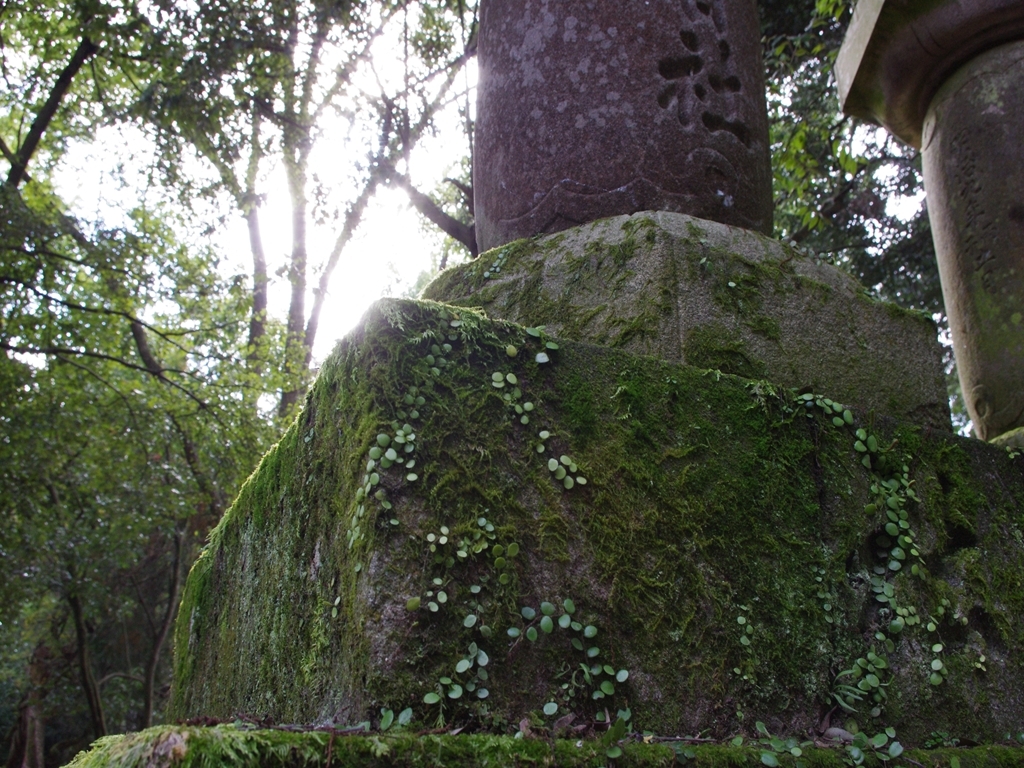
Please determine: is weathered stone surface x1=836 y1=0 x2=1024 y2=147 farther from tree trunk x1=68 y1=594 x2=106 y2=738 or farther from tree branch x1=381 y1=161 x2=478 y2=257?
tree trunk x1=68 y1=594 x2=106 y2=738

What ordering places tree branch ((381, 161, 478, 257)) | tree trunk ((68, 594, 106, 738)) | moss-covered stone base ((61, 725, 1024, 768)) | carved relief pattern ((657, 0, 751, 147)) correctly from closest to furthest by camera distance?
Answer: moss-covered stone base ((61, 725, 1024, 768)) < carved relief pattern ((657, 0, 751, 147)) < tree branch ((381, 161, 478, 257)) < tree trunk ((68, 594, 106, 738))

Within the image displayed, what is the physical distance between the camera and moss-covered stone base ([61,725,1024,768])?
47.8 inches

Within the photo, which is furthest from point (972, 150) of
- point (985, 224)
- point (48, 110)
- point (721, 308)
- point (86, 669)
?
point (86, 669)

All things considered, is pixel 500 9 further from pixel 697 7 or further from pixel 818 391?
pixel 818 391

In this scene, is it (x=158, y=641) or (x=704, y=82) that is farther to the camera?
(x=158, y=641)

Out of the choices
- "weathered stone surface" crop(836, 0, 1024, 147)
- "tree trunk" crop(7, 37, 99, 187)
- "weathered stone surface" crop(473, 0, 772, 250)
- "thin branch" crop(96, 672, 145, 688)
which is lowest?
"thin branch" crop(96, 672, 145, 688)

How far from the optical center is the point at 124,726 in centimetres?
1355

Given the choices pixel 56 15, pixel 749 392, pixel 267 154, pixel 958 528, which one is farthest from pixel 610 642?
pixel 56 15

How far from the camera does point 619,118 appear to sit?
3.02 m

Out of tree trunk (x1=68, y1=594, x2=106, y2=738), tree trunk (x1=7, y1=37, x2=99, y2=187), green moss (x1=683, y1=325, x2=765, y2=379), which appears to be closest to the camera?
green moss (x1=683, y1=325, x2=765, y2=379)

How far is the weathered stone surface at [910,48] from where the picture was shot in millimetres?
3420

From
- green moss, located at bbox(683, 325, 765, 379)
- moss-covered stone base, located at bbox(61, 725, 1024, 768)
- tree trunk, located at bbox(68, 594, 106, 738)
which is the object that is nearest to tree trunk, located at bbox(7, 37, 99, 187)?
tree trunk, located at bbox(68, 594, 106, 738)

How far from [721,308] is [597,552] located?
1070 millimetres

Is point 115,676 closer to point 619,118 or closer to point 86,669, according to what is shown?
point 86,669
